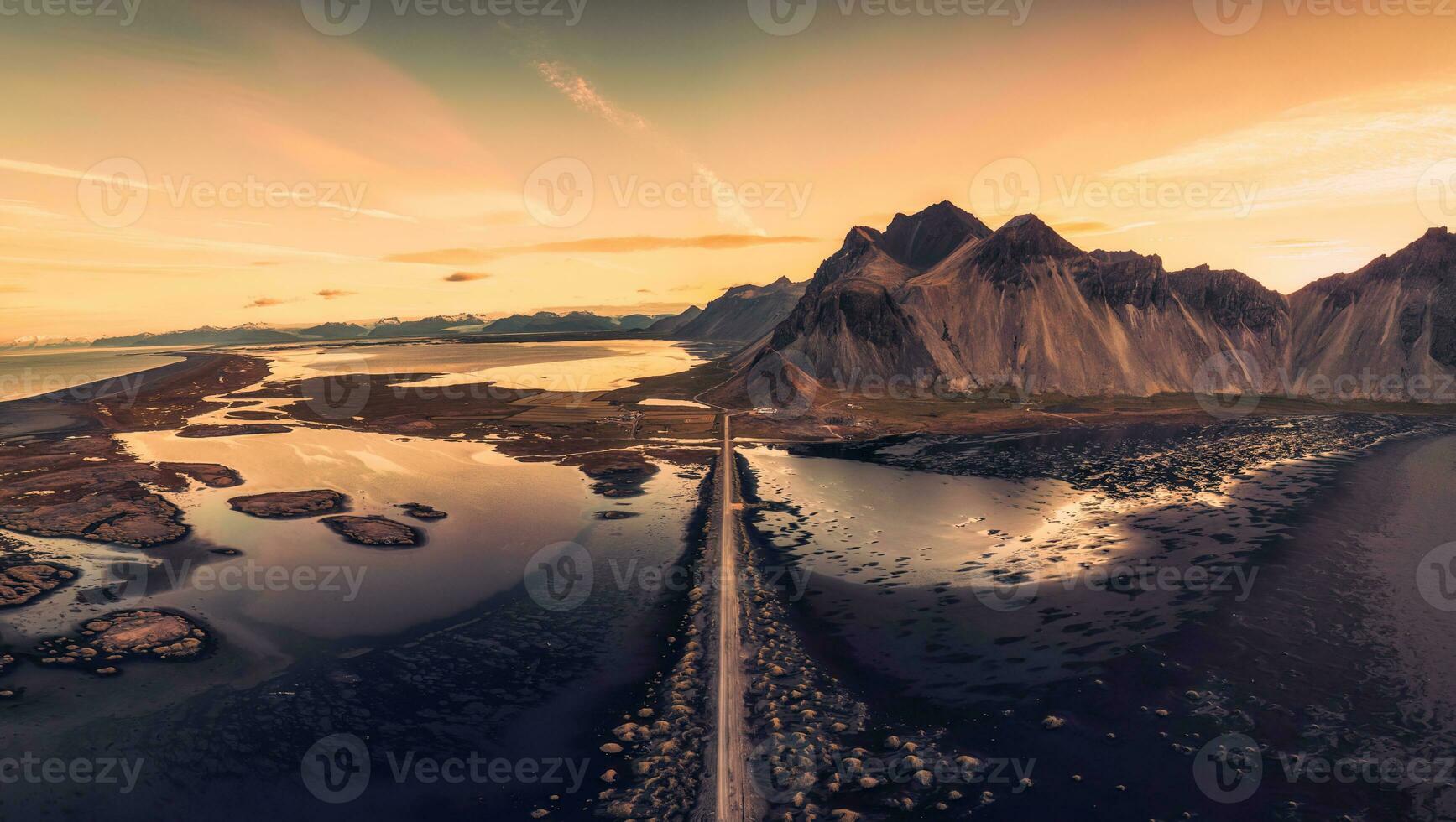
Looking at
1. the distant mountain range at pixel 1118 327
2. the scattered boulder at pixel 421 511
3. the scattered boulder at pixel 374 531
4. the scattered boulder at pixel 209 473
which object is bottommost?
the scattered boulder at pixel 374 531

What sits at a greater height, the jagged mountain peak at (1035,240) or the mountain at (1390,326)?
the jagged mountain peak at (1035,240)

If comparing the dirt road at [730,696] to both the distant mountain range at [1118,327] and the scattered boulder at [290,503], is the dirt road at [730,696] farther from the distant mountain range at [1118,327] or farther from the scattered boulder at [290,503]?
the distant mountain range at [1118,327]

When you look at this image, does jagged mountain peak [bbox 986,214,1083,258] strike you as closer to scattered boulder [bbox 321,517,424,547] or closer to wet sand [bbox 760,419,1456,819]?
wet sand [bbox 760,419,1456,819]

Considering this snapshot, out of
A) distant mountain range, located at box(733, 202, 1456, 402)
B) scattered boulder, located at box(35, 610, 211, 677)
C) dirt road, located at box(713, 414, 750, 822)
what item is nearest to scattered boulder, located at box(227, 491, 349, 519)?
scattered boulder, located at box(35, 610, 211, 677)

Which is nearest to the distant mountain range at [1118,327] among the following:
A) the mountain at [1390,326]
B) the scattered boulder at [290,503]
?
the mountain at [1390,326]

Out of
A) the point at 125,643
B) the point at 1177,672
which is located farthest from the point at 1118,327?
the point at 125,643

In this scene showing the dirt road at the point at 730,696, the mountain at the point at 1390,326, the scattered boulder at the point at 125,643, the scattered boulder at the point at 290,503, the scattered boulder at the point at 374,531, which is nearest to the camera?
the dirt road at the point at 730,696

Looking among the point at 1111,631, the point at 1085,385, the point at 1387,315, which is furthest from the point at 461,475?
the point at 1387,315

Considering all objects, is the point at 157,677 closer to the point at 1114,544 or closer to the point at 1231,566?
the point at 1114,544

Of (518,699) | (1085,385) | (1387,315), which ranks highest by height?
(1387,315)
